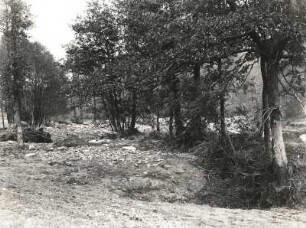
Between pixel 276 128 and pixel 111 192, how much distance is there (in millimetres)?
5734

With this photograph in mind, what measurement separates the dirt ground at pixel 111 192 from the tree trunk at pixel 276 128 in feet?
4.89

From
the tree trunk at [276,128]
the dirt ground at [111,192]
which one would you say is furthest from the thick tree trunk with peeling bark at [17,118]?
the tree trunk at [276,128]

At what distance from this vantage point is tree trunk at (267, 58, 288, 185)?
13062mm

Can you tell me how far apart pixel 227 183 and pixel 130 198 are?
394 centimetres

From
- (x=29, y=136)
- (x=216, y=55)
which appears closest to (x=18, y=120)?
(x=29, y=136)

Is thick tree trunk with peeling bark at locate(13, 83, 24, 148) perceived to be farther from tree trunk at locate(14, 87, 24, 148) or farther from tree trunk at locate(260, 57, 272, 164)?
tree trunk at locate(260, 57, 272, 164)

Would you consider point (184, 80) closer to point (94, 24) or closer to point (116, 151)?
point (116, 151)

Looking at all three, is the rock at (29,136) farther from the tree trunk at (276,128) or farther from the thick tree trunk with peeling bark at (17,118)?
the tree trunk at (276,128)

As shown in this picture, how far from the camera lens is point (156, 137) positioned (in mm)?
24438

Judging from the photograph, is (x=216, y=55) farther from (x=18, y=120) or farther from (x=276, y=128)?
(x=18, y=120)

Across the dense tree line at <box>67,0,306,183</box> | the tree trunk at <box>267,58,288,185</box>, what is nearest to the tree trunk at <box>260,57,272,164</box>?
the dense tree line at <box>67,0,306,183</box>

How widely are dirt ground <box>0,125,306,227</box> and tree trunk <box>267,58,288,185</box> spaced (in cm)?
149

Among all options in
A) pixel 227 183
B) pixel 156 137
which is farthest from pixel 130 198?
pixel 156 137

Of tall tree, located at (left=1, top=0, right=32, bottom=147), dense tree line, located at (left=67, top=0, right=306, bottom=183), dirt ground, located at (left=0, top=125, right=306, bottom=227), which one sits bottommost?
dirt ground, located at (left=0, top=125, right=306, bottom=227)
